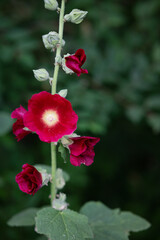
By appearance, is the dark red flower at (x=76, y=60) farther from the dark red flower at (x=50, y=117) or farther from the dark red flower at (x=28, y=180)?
the dark red flower at (x=28, y=180)

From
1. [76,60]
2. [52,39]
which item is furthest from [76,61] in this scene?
[52,39]

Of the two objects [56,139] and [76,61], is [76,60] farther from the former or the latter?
[56,139]

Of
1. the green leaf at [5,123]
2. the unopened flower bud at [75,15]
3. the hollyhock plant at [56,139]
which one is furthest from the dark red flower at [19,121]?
the green leaf at [5,123]

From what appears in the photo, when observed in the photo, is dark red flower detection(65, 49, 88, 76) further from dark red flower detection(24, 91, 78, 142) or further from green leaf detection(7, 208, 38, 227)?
green leaf detection(7, 208, 38, 227)

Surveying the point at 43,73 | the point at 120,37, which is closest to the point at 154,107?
the point at 120,37

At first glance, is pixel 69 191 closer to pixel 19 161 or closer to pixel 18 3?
pixel 19 161
